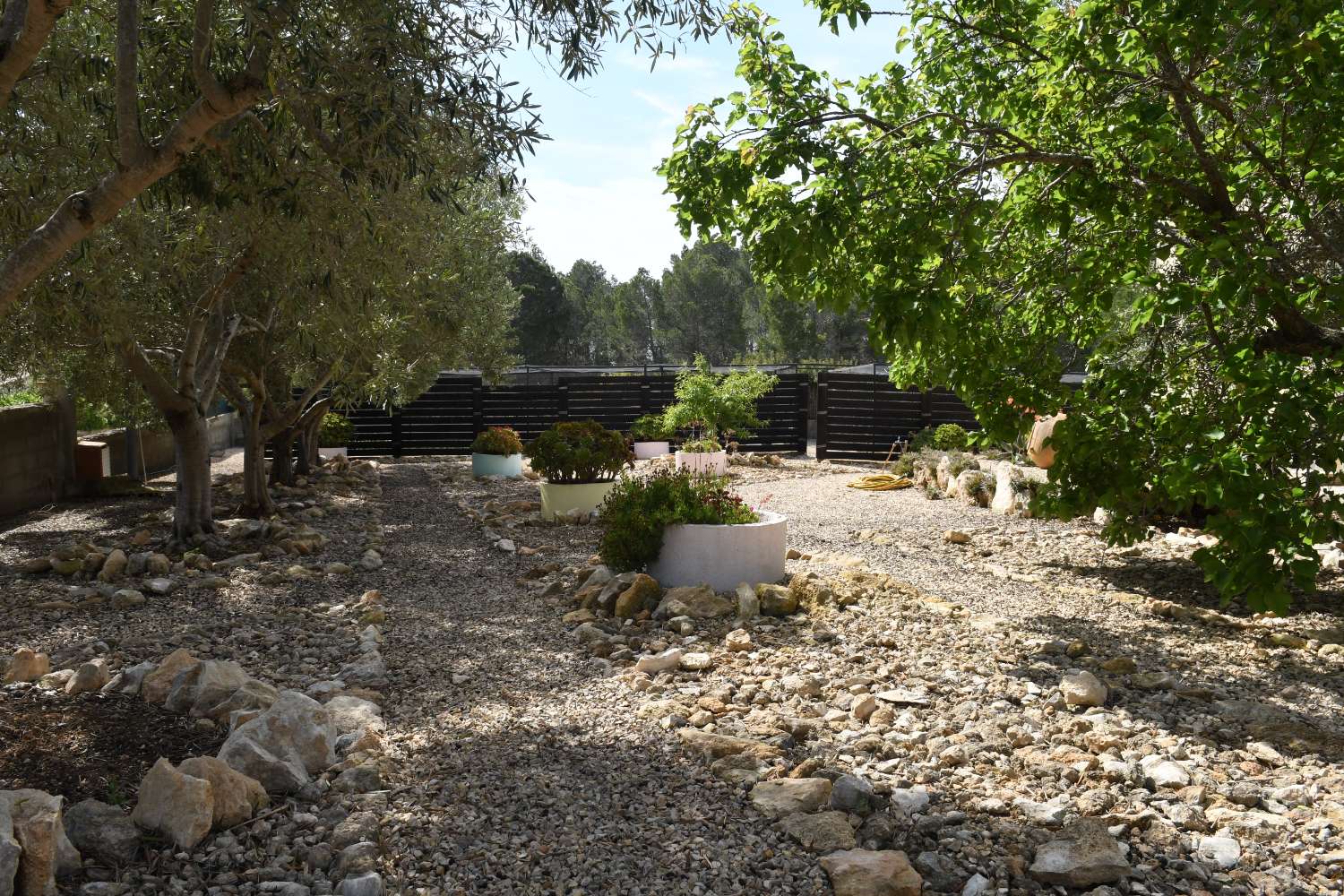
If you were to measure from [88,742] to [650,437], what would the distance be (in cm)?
1503

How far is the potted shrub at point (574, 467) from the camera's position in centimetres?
1137

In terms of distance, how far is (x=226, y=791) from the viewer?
3.37 m

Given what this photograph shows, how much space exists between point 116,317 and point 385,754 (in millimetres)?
4495

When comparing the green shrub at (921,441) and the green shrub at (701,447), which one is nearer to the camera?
the green shrub at (701,447)

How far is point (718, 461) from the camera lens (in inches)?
612

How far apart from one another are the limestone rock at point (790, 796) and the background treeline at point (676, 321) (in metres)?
30.4

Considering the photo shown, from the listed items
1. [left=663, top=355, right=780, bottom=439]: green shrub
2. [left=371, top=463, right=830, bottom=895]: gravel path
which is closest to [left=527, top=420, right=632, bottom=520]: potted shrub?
[left=371, top=463, right=830, bottom=895]: gravel path

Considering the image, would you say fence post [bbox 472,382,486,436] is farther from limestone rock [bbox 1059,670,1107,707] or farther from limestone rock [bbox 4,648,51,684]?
limestone rock [bbox 1059,670,1107,707]

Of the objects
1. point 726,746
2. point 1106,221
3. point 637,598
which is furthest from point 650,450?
point 726,746

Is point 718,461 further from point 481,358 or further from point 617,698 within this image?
point 617,698

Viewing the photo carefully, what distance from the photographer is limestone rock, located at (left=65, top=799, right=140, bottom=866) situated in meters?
3.07

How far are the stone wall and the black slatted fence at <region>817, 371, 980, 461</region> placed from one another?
40.3ft

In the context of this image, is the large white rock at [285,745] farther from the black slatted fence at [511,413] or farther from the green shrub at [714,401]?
the black slatted fence at [511,413]

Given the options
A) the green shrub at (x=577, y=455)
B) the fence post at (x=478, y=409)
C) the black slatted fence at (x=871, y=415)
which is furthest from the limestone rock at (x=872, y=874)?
the fence post at (x=478, y=409)
